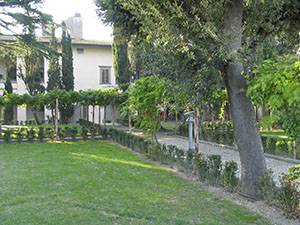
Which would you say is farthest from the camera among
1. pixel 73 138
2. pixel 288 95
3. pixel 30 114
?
pixel 30 114

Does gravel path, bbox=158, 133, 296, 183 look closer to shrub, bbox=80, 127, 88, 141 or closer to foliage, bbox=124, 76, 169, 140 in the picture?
foliage, bbox=124, 76, 169, 140

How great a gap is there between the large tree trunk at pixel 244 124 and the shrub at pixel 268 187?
19 centimetres

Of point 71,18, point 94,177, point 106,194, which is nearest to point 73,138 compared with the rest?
point 94,177

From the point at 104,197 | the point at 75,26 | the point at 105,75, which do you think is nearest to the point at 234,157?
the point at 104,197

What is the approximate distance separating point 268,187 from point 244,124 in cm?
128

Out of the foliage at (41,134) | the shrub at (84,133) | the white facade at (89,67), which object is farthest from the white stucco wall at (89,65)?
the foliage at (41,134)

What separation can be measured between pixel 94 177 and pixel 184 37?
406 cm

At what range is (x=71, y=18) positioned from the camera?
108ft

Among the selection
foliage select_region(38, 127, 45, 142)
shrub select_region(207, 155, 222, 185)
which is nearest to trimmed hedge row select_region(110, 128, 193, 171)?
shrub select_region(207, 155, 222, 185)

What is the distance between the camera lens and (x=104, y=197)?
18.9ft

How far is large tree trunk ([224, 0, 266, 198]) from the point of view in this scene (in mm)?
5855

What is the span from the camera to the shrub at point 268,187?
5398 millimetres

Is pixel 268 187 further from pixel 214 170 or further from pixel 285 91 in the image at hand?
pixel 285 91

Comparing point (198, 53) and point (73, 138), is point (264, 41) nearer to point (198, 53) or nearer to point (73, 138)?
point (198, 53)
